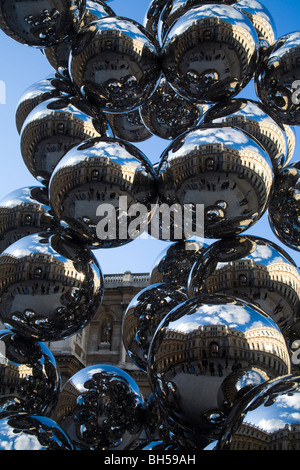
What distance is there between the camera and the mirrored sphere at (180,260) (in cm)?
183

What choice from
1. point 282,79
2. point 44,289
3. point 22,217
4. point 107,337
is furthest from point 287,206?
point 107,337

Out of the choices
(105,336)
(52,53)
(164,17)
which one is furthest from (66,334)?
(105,336)

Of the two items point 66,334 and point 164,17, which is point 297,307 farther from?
point 164,17

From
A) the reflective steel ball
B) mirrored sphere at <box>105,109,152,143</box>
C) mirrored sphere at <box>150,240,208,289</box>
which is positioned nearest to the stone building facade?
mirrored sphere at <box>105,109,152,143</box>

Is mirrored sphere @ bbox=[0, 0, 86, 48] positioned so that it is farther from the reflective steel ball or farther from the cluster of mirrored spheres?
the reflective steel ball

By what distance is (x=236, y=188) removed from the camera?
4.05 feet

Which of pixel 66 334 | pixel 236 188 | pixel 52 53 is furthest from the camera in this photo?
pixel 52 53

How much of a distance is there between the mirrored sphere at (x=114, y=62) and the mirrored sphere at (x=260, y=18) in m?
0.55

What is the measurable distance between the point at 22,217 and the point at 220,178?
2.86ft

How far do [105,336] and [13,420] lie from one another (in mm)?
14180

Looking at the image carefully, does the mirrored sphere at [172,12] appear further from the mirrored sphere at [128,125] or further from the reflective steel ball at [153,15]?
the mirrored sphere at [128,125]

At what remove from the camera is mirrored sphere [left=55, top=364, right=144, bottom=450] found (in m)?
1.38

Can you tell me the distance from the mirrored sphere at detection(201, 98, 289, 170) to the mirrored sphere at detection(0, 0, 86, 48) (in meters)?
0.60

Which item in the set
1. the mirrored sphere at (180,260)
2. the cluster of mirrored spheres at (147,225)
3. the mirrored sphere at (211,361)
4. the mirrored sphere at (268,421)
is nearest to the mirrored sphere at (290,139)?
the cluster of mirrored spheres at (147,225)
